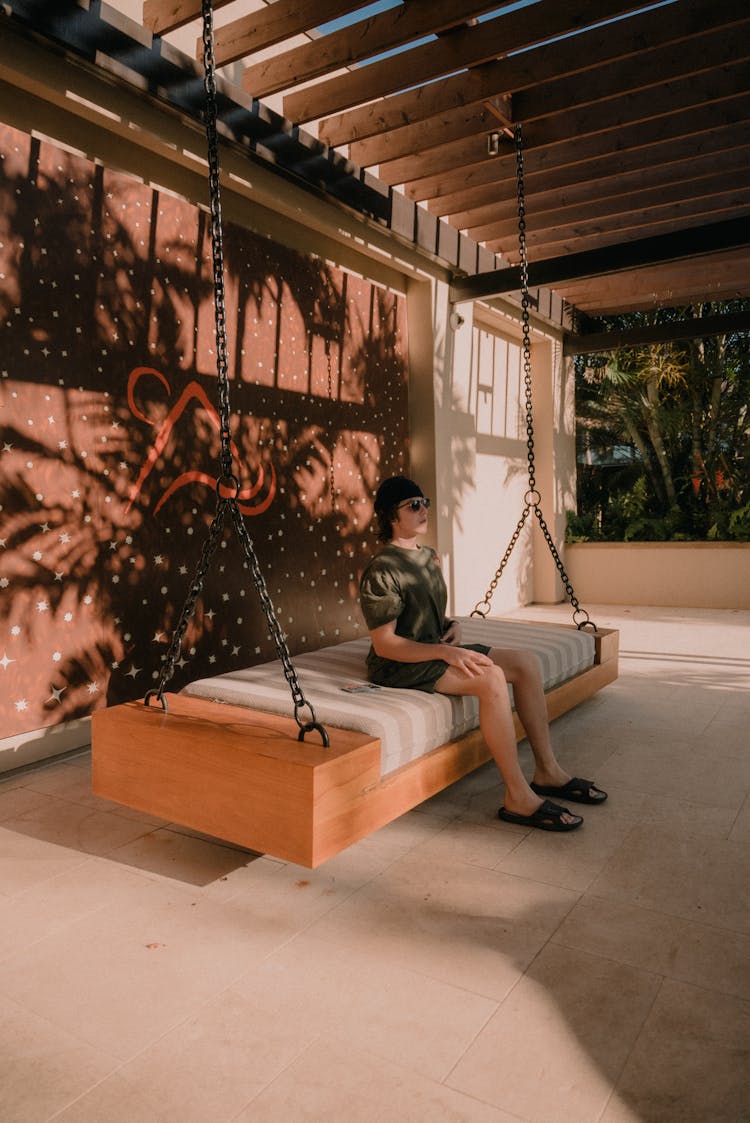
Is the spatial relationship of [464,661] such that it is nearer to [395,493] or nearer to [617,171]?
[395,493]

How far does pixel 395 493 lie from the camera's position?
10.3 ft

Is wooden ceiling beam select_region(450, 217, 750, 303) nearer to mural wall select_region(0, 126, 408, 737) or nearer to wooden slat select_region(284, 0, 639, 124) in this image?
mural wall select_region(0, 126, 408, 737)

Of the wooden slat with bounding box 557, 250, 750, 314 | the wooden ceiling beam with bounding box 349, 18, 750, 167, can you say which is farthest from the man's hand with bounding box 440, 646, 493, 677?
the wooden slat with bounding box 557, 250, 750, 314

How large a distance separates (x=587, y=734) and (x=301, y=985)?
2509 millimetres

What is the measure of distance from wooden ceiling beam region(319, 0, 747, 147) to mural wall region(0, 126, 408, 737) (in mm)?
992

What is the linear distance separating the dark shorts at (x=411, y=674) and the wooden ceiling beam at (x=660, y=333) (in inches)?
245

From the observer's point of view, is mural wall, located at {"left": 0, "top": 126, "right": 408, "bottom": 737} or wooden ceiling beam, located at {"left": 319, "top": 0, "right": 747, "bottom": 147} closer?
mural wall, located at {"left": 0, "top": 126, "right": 408, "bottom": 737}

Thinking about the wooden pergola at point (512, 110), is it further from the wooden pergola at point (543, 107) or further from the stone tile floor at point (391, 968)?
the stone tile floor at point (391, 968)

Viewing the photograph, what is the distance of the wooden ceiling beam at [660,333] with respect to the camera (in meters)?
7.63

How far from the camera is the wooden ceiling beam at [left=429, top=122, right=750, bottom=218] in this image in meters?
5.00

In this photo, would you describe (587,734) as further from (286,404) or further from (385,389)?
(385,389)

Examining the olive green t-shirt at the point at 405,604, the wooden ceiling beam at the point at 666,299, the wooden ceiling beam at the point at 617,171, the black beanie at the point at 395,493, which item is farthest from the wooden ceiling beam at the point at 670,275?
the olive green t-shirt at the point at 405,604

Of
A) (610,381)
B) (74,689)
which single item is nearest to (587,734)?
(74,689)

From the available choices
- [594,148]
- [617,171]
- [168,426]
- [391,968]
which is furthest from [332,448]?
[391,968]
